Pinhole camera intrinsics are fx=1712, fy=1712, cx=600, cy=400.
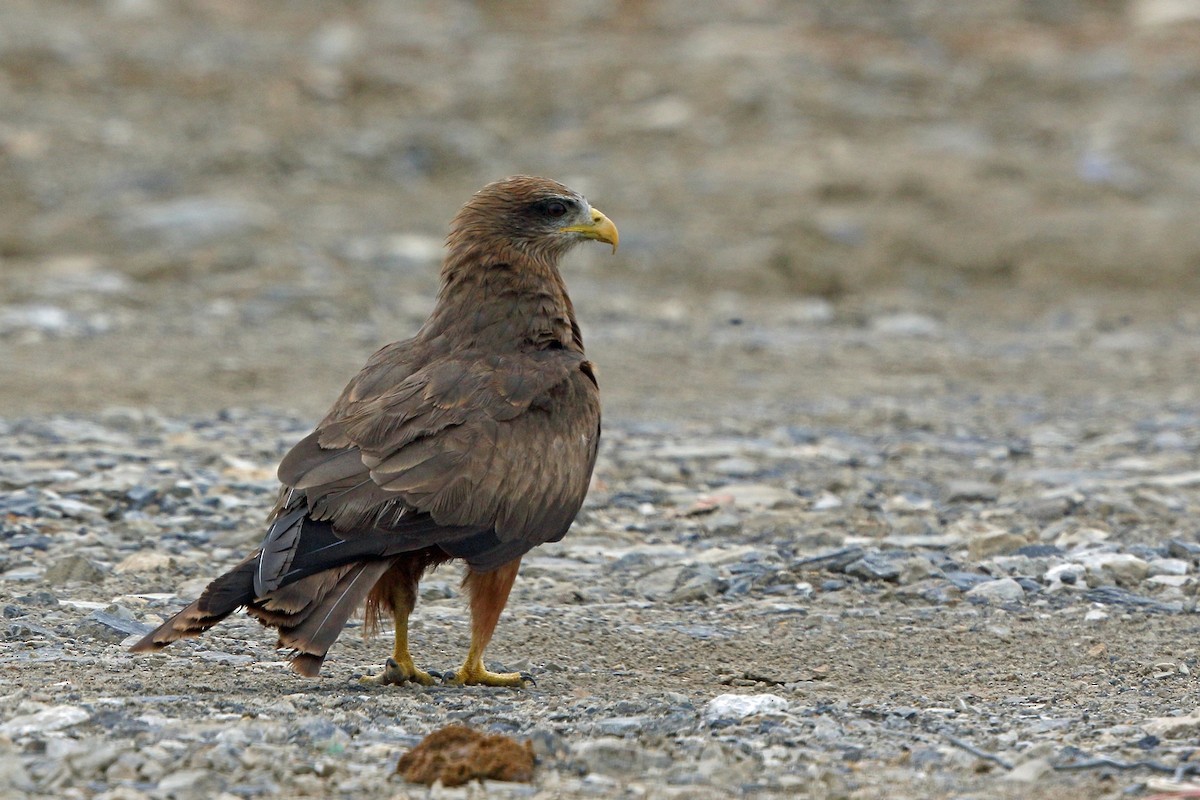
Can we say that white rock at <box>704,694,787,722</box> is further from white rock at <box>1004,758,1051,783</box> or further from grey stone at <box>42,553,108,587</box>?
grey stone at <box>42,553,108,587</box>

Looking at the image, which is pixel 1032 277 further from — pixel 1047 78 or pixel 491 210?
pixel 491 210

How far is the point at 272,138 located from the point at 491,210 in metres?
12.8

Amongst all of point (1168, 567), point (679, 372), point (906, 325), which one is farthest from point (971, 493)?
point (906, 325)

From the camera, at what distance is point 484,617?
18.9ft

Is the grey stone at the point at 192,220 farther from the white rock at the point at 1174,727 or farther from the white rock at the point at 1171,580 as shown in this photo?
the white rock at the point at 1174,727

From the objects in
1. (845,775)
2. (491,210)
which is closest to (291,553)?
(845,775)

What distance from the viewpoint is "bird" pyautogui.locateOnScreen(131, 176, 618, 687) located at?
5.19m

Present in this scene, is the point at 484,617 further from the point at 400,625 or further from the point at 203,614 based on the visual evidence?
the point at 203,614

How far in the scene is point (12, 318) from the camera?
13352 mm

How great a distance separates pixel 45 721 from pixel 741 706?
201 centimetres

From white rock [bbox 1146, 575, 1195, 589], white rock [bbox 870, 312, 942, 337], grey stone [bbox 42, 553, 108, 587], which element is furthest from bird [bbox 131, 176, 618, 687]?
white rock [bbox 870, 312, 942, 337]

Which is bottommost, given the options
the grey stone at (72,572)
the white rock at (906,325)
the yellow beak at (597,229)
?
the grey stone at (72,572)

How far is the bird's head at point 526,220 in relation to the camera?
6.96 meters

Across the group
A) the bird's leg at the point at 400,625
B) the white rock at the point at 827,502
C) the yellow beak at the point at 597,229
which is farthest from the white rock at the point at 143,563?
the white rock at the point at 827,502
